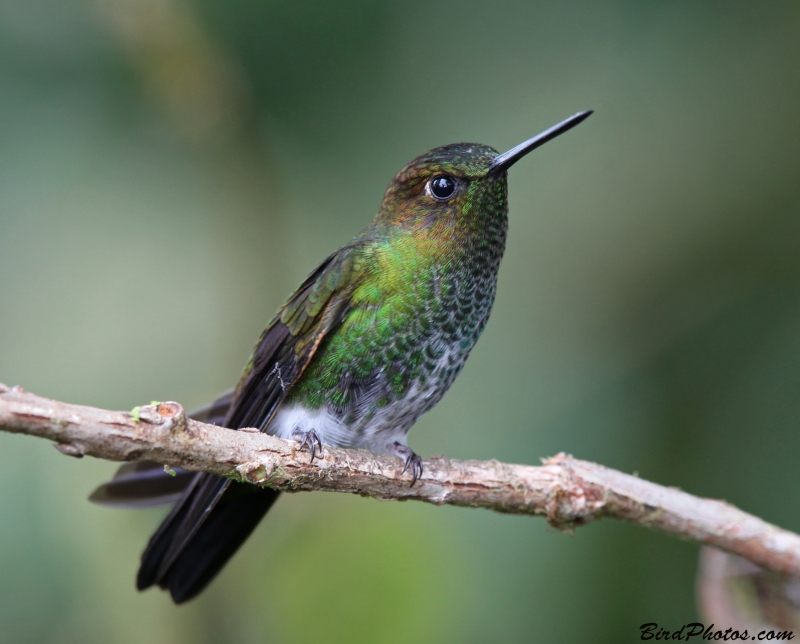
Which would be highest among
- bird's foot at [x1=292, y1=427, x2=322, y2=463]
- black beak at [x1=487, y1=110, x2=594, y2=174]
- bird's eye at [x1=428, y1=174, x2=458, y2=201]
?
black beak at [x1=487, y1=110, x2=594, y2=174]

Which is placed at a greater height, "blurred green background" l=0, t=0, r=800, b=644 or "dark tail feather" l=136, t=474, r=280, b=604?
"blurred green background" l=0, t=0, r=800, b=644

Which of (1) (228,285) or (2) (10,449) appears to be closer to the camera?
(2) (10,449)

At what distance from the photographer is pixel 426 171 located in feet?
9.00

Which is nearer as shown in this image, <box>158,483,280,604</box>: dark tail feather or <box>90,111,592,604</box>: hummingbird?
<box>90,111,592,604</box>: hummingbird

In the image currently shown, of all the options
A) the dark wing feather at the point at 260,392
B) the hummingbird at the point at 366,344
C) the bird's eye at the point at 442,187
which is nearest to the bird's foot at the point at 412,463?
the hummingbird at the point at 366,344

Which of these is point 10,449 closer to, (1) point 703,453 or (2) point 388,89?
(2) point 388,89

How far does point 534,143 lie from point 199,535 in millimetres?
1874

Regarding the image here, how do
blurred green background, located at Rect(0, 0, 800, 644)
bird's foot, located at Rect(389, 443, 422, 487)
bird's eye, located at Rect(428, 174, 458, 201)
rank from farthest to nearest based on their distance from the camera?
blurred green background, located at Rect(0, 0, 800, 644) → bird's eye, located at Rect(428, 174, 458, 201) → bird's foot, located at Rect(389, 443, 422, 487)

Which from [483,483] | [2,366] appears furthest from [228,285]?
[483,483]

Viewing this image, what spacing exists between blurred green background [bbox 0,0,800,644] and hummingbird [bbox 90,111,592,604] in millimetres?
491

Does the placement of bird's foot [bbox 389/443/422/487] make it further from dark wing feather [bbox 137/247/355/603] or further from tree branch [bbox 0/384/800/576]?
dark wing feather [bbox 137/247/355/603]

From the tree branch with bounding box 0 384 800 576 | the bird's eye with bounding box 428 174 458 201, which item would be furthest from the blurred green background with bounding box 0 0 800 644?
the bird's eye with bounding box 428 174 458 201

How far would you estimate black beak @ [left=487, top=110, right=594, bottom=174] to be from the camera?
2.53m

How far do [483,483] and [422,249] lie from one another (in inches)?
32.9
